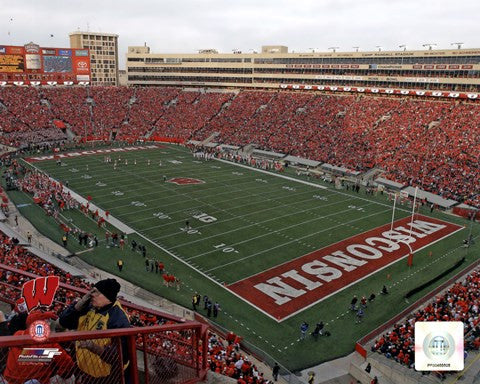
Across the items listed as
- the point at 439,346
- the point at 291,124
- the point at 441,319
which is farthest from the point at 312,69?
the point at 439,346

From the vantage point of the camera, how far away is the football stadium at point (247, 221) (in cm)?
495

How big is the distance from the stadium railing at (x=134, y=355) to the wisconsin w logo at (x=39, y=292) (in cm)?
51

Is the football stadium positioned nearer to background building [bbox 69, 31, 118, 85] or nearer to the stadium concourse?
the stadium concourse

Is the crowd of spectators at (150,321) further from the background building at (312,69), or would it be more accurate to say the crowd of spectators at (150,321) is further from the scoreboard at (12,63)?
the scoreboard at (12,63)

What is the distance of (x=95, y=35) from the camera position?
11594 cm

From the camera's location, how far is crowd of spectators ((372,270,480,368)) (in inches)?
553

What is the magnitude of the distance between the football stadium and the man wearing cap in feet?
0.06

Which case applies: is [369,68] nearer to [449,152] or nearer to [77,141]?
[449,152]

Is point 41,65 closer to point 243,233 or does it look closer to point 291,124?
point 291,124

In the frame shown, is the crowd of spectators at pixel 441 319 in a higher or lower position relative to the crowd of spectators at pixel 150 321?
lower

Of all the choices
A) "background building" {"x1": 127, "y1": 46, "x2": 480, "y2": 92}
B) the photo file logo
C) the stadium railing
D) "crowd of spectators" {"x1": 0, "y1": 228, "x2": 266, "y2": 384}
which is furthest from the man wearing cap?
"background building" {"x1": 127, "y1": 46, "x2": 480, "y2": 92}

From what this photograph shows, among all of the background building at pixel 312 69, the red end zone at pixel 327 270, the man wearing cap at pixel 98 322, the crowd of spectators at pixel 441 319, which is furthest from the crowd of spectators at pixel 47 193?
the background building at pixel 312 69

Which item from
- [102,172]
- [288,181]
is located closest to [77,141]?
[102,172]

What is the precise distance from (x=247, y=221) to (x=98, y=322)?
24.3 metres
